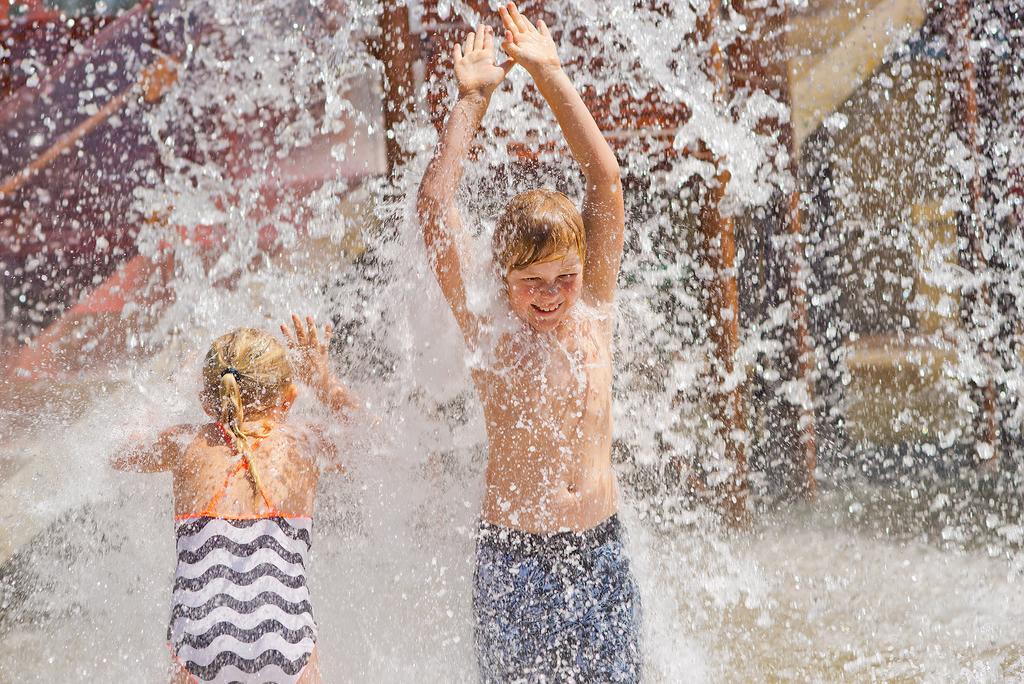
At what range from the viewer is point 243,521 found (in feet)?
8.30

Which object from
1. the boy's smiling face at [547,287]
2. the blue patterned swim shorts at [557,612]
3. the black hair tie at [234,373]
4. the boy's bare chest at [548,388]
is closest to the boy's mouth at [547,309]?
the boy's smiling face at [547,287]

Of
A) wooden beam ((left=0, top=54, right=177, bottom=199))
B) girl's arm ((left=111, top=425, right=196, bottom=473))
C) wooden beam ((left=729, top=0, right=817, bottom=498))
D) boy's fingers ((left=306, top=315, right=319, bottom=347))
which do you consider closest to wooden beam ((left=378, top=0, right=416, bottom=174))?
wooden beam ((left=729, top=0, right=817, bottom=498))

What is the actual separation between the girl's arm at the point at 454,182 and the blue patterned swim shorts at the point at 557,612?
59cm

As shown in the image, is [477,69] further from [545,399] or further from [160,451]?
[160,451]

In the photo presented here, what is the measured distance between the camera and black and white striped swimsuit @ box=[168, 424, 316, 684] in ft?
7.94

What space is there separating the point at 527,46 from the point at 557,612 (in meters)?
1.47

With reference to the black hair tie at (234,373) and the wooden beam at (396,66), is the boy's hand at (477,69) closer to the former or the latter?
the black hair tie at (234,373)

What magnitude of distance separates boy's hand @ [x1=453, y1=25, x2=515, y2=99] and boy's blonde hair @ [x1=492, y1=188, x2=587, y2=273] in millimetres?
339

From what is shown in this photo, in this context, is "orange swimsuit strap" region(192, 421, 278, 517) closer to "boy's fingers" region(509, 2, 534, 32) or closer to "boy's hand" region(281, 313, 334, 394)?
"boy's hand" region(281, 313, 334, 394)

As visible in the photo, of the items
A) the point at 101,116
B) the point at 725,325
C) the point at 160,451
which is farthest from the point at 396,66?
the point at 160,451

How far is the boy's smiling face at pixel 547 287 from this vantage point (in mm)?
2348

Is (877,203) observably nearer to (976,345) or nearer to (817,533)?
(976,345)

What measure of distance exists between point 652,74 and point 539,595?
3.18 m

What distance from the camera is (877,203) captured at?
6.20 metres
